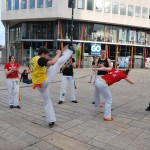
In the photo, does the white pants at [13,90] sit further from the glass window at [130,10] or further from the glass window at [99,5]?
the glass window at [130,10]

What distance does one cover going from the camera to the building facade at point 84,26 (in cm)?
3231

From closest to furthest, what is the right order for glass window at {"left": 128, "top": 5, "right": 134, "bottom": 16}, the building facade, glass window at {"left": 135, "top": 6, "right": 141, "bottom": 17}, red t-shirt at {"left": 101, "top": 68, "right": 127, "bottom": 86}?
red t-shirt at {"left": 101, "top": 68, "right": 127, "bottom": 86}
the building facade
glass window at {"left": 128, "top": 5, "right": 134, "bottom": 16}
glass window at {"left": 135, "top": 6, "right": 141, "bottom": 17}

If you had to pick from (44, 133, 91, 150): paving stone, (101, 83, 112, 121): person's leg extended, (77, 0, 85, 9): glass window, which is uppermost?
(77, 0, 85, 9): glass window

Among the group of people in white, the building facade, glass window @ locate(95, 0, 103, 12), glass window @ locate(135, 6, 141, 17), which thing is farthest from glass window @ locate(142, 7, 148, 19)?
the group of people in white

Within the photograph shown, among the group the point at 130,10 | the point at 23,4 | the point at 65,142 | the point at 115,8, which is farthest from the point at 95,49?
the point at 65,142

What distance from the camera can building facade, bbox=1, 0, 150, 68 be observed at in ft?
106

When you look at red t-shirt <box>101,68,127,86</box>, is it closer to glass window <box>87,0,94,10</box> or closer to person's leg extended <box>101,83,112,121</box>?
person's leg extended <box>101,83,112,121</box>

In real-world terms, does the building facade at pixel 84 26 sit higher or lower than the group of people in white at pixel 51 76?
higher

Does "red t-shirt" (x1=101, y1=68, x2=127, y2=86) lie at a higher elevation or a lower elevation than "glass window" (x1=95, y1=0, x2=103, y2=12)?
lower

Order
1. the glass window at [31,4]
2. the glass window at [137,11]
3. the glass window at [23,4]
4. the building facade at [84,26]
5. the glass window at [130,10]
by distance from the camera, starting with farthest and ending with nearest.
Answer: the glass window at [137,11], the glass window at [130,10], the glass window at [23,4], the glass window at [31,4], the building facade at [84,26]

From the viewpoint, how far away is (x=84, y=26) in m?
33.7

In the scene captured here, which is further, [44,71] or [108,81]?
[108,81]

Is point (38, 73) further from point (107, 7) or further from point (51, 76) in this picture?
point (107, 7)

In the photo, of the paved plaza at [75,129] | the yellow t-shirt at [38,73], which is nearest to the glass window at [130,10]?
the paved plaza at [75,129]
